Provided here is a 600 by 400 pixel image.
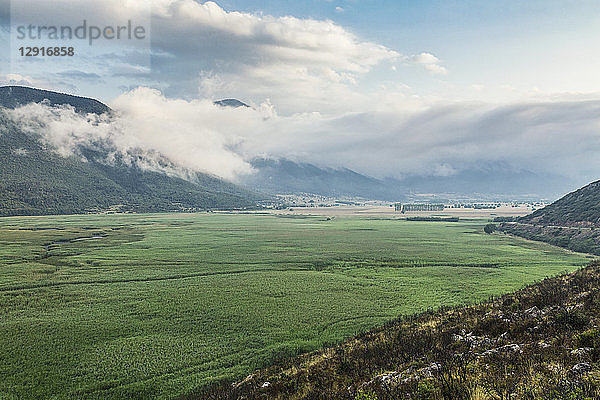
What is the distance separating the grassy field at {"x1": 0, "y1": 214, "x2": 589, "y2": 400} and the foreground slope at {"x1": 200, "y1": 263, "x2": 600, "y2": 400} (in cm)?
691

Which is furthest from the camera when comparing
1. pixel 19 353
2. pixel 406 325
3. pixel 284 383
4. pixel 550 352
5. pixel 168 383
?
pixel 406 325

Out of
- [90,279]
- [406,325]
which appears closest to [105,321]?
[90,279]

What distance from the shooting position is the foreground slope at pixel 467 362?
1307 cm

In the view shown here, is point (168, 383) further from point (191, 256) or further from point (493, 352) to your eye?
point (191, 256)

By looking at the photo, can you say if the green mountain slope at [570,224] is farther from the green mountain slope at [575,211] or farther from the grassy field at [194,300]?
the grassy field at [194,300]

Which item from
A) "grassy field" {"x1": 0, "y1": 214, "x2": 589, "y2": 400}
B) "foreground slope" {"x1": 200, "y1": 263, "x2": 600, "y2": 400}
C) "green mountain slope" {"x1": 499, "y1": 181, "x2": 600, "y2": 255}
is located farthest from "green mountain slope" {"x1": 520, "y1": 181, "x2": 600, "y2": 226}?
"foreground slope" {"x1": 200, "y1": 263, "x2": 600, "y2": 400}

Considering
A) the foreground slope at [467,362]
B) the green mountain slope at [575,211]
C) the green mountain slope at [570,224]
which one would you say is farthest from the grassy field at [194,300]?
the green mountain slope at [575,211]

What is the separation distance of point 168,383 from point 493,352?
21963 mm

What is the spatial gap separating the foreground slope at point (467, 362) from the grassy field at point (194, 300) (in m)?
6.91

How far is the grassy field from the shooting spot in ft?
92.7

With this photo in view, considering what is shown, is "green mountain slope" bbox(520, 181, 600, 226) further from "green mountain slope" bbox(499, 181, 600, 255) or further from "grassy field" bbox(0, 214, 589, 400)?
"grassy field" bbox(0, 214, 589, 400)

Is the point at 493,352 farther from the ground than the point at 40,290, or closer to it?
farther from the ground

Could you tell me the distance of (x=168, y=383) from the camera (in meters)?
26.1

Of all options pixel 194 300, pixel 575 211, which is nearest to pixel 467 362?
pixel 194 300
